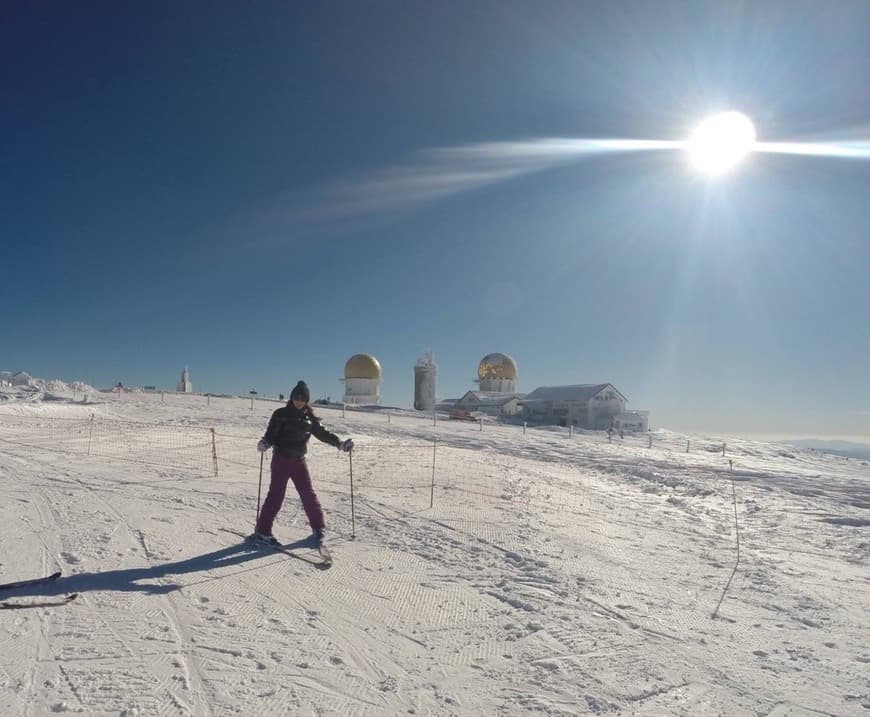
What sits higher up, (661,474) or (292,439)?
(292,439)

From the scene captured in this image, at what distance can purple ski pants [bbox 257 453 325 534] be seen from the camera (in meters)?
6.25

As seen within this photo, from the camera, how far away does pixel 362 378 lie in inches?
2361

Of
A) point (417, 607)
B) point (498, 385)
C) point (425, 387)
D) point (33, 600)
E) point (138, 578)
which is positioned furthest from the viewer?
point (498, 385)

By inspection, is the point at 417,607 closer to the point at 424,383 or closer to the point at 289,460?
the point at 289,460

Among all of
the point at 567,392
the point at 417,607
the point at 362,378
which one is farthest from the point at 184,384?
the point at 417,607

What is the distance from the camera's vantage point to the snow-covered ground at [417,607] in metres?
3.33

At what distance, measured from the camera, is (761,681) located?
367cm

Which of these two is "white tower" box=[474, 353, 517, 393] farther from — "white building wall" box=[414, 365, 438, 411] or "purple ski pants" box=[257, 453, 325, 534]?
"purple ski pants" box=[257, 453, 325, 534]

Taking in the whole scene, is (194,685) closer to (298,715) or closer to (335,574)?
(298,715)

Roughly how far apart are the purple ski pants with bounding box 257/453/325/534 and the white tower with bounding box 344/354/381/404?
53367mm

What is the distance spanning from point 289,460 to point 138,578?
6.32 feet

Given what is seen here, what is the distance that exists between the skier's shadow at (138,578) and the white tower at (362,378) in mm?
54081

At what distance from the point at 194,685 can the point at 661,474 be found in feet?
54.3

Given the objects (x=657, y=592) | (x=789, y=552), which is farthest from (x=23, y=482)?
(x=789, y=552)
